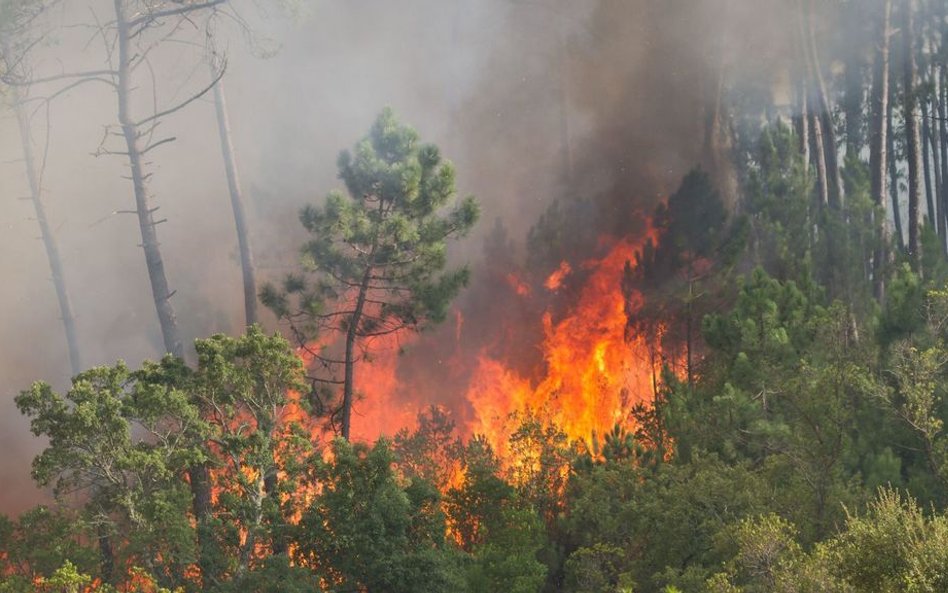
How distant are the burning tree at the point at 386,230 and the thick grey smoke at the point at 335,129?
345 inches

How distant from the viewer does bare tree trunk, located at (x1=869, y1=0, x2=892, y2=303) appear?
2720 centimetres

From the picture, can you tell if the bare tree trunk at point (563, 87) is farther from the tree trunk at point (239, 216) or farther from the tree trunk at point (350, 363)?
the tree trunk at point (350, 363)

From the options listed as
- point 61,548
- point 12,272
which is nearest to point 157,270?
point 61,548

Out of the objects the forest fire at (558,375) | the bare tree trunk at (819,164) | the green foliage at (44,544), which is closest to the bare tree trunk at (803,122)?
the bare tree trunk at (819,164)

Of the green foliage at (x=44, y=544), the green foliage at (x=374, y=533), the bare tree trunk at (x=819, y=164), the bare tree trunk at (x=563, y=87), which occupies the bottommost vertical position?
the green foliage at (x=374, y=533)

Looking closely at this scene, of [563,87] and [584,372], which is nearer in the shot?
[584,372]

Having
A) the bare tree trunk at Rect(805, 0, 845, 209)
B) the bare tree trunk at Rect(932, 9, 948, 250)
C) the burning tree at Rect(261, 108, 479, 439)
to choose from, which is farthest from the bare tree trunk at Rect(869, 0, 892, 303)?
the burning tree at Rect(261, 108, 479, 439)

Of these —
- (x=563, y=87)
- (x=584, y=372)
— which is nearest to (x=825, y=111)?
(x=563, y=87)

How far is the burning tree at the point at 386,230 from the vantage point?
21828 millimetres

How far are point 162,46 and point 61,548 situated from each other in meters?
19.7

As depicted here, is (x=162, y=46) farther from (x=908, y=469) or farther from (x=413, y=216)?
(x=908, y=469)

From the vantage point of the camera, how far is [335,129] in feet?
104

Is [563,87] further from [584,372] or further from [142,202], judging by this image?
[142,202]

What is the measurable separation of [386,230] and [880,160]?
676 inches
